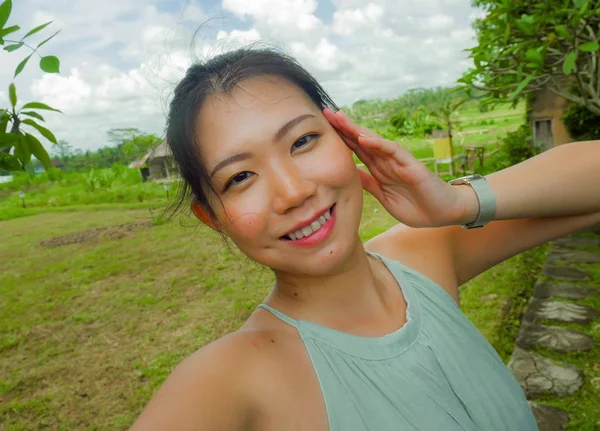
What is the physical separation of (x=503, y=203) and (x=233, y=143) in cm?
73

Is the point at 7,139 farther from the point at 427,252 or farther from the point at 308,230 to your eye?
the point at 427,252

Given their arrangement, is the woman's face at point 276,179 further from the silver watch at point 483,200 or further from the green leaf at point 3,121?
the green leaf at point 3,121

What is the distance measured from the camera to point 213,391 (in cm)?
84

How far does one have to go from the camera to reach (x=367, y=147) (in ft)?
3.76

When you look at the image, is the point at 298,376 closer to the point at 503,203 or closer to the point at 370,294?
the point at 370,294

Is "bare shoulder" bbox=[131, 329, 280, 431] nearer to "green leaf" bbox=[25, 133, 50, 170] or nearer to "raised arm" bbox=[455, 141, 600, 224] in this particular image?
"raised arm" bbox=[455, 141, 600, 224]

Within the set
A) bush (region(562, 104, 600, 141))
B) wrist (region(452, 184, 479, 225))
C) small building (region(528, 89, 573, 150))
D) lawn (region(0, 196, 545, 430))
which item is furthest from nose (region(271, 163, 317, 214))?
small building (region(528, 89, 573, 150))

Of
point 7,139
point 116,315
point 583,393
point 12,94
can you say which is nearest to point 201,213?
point 7,139

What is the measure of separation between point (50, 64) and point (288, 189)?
0.70m

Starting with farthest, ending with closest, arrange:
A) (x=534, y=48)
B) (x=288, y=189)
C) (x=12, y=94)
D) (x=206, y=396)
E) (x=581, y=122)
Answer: (x=581, y=122)
(x=534, y=48)
(x=12, y=94)
(x=288, y=189)
(x=206, y=396)

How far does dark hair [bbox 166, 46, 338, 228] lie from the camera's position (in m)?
1.05

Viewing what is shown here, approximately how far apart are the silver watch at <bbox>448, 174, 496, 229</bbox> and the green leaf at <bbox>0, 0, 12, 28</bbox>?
126cm

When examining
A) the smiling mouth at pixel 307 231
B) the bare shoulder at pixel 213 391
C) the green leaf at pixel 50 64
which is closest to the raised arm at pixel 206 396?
the bare shoulder at pixel 213 391

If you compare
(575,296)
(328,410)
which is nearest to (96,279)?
(575,296)
